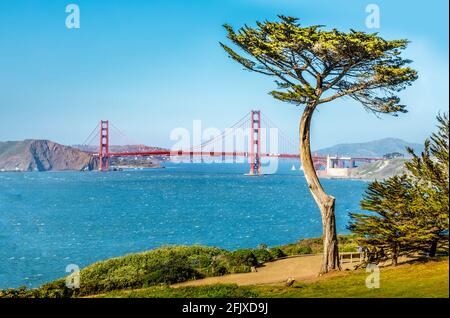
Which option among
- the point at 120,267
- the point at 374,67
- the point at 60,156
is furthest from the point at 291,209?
the point at 60,156

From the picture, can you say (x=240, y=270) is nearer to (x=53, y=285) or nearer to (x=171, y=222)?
(x=53, y=285)

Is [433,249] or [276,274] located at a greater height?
[433,249]

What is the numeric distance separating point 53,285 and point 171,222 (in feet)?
124

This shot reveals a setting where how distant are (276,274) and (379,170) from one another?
A: 454 ft

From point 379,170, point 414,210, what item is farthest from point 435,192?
point 379,170

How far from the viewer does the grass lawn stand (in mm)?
10914

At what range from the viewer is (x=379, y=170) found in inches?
5807

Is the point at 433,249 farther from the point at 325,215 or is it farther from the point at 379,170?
the point at 379,170

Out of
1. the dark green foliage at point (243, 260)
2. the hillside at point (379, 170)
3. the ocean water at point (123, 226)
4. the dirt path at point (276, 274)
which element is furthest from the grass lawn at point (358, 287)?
the hillside at point (379, 170)

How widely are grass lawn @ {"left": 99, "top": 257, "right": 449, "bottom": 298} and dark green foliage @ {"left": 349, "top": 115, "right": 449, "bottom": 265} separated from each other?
75 cm

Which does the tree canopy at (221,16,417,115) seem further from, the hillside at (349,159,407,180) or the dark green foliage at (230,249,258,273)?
the hillside at (349,159,407,180)

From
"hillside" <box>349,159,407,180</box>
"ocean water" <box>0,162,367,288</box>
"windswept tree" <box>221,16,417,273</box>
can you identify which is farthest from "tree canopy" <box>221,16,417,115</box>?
"hillside" <box>349,159,407,180</box>

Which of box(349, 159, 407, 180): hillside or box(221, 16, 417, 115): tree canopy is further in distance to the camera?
box(349, 159, 407, 180): hillside
